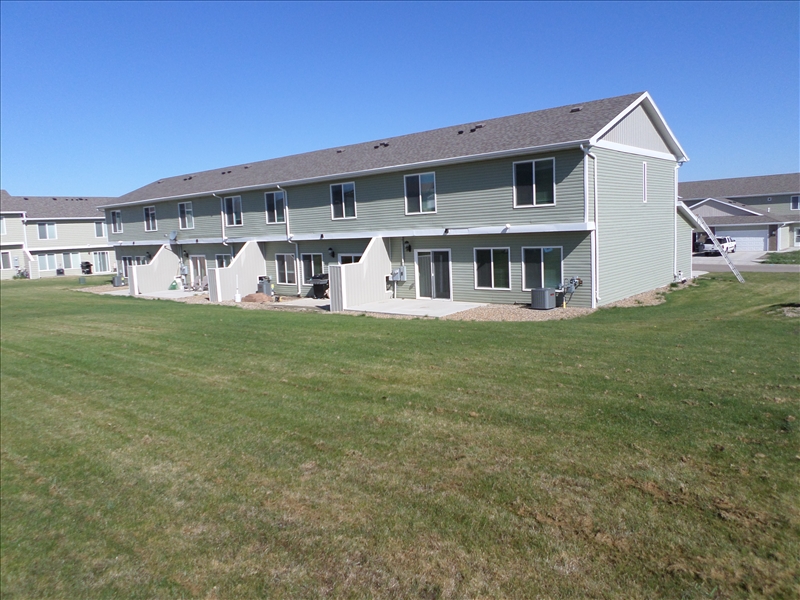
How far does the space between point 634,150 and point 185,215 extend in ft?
78.1

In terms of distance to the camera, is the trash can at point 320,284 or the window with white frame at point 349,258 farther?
the trash can at point 320,284

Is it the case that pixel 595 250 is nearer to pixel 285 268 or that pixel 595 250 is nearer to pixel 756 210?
pixel 285 268

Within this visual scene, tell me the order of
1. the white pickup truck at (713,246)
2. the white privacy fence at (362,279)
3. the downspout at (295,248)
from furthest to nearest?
the white pickup truck at (713,246), the downspout at (295,248), the white privacy fence at (362,279)

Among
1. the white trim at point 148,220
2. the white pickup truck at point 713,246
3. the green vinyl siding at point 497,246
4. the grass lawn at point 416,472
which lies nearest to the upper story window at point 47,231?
the white trim at point 148,220

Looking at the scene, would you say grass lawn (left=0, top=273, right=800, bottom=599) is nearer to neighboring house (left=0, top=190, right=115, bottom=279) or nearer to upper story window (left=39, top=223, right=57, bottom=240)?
neighboring house (left=0, top=190, right=115, bottom=279)

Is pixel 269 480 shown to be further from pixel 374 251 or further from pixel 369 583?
pixel 374 251

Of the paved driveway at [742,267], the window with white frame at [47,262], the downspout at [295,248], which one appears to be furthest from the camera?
the window with white frame at [47,262]

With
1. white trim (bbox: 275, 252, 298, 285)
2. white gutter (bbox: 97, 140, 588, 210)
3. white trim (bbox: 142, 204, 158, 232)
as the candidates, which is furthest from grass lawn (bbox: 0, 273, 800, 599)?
white trim (bbox: 142, 204, 158, 232)

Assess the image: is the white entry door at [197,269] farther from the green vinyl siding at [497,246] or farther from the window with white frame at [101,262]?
the window with white frame at [101,262]

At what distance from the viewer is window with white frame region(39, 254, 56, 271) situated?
51344 millimetres

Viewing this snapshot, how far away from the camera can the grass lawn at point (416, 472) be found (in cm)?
485

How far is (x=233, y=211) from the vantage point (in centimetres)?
3139

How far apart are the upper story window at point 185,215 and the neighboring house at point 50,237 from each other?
20.2 meters

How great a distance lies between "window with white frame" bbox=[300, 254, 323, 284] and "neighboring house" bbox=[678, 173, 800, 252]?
3615 centimetres
